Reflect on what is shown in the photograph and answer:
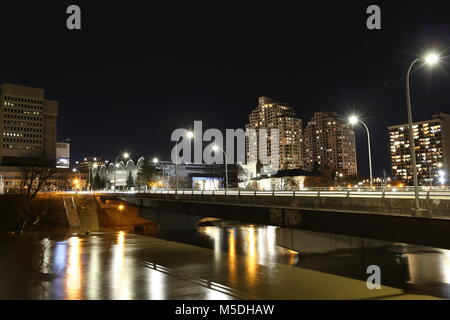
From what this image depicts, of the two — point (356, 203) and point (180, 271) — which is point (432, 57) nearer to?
point (356, 203)

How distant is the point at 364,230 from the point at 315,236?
21516 millimetres

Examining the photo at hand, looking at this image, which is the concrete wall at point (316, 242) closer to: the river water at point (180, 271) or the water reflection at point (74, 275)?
the river water at point (180, 271)

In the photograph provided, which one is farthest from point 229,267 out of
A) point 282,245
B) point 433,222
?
point 282,245

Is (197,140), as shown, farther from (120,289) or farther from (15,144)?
(120,289)

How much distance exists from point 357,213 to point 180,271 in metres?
11.4

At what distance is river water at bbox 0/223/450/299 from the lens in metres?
17.9

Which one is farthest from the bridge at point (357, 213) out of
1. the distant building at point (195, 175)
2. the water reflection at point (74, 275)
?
the distant building at point (195, 175)

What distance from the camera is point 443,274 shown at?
32531 mm

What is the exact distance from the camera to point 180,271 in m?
Answer: 22.9

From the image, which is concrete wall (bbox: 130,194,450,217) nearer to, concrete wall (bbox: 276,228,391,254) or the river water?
the river water

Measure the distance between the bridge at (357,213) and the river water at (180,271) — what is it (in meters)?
3.78

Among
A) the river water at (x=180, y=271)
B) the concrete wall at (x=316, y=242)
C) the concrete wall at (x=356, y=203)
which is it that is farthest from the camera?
the concrete wall at (x=316, y=242)

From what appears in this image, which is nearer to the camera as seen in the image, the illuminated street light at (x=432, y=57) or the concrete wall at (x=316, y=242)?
the illuminated street light at (x=432, y=57)

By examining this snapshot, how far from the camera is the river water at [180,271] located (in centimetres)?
1788
